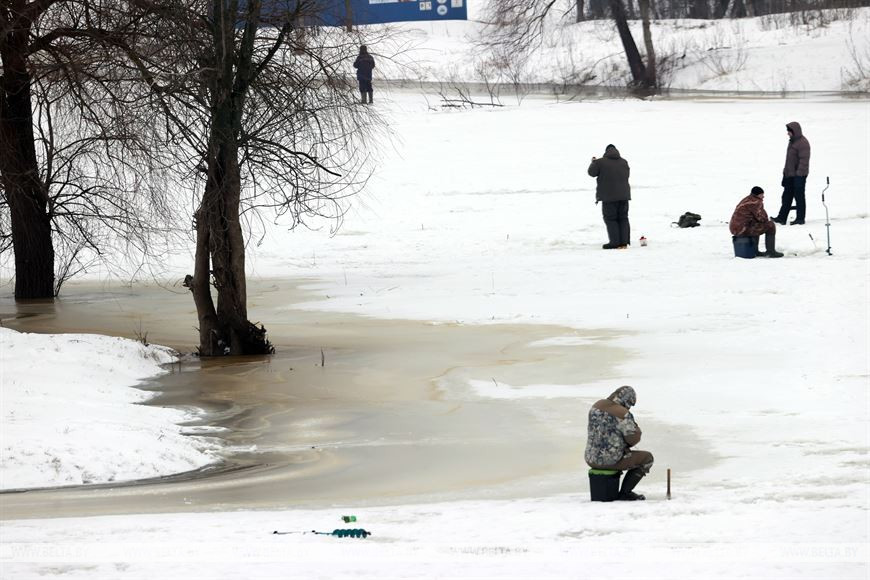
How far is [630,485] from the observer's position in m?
8.61

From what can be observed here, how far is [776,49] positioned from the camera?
47.1 m

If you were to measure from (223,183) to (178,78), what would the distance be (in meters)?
1.32

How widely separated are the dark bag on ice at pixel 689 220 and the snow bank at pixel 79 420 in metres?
12.7

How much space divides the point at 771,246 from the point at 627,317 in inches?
174

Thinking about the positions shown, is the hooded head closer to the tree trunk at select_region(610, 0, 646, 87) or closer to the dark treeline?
the tree trunk at select_region(610, 0, 646, 87)

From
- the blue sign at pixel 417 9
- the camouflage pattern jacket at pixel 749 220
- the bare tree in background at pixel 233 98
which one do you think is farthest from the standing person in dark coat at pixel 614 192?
the blue sign at pixel 417 9

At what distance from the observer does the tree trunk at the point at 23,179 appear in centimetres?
1648

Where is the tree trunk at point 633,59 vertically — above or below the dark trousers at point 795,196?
above

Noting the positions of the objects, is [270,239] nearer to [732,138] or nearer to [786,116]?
[732,138]

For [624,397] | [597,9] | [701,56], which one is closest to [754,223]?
[624,397]

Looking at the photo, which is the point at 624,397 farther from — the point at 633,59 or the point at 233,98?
the point at 633,59

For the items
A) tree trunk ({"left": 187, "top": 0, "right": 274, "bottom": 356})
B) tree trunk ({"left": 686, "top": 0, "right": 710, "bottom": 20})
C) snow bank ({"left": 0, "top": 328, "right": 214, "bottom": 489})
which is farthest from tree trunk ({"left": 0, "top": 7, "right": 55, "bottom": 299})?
tree trunk ({"left": 686, "top": 0, "right": 710, "bottom": 20})

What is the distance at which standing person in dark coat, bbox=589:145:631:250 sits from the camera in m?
21.8

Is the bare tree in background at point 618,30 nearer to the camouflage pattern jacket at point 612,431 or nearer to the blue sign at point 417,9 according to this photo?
the blue sign at point 417,9
